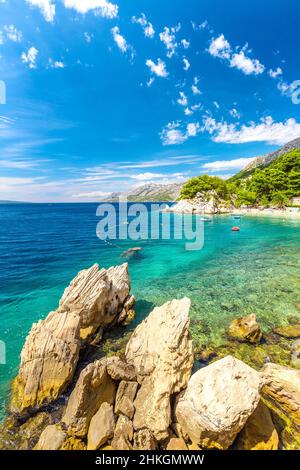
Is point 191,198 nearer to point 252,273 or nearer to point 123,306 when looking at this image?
point 252,273

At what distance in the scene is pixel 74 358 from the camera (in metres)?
8.62

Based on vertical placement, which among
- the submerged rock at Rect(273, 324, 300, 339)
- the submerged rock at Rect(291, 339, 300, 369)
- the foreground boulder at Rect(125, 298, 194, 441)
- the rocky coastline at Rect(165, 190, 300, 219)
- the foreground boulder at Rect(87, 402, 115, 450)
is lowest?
the submerged rock at Rect(291, 339, 300, 369)

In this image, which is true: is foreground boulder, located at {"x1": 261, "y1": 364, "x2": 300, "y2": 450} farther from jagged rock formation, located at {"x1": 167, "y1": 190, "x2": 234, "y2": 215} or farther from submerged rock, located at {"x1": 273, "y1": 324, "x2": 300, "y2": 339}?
jagged rock formation, located at {"x1": 167, "y1": 190, "x2": 234, "y2": 215}

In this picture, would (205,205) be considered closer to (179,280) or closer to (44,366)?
(179,280)

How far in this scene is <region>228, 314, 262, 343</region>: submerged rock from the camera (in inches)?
436

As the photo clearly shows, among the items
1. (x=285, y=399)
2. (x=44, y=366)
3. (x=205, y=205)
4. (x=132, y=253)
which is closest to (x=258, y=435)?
(x=285, y=399)

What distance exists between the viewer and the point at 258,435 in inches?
231

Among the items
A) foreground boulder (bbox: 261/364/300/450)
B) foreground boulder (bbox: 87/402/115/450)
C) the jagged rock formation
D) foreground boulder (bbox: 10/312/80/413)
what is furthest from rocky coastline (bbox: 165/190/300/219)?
foreground boulder (bbox: 87/402/115/450)

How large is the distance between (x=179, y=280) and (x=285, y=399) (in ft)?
45.1

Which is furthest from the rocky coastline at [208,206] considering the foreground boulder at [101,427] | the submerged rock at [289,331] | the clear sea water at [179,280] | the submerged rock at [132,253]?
the foreground boulder at [101,427]

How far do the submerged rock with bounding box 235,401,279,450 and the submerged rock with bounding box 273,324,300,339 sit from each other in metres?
6.66

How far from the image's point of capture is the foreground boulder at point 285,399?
6.44 meters

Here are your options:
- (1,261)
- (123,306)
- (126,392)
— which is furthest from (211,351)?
(1,261)
